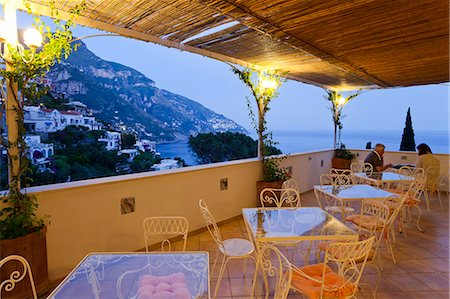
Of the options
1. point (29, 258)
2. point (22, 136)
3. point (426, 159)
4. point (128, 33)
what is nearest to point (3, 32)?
point (22, 136)

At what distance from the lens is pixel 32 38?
7.42ft

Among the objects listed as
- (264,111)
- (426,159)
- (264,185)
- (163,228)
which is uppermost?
(264,111)

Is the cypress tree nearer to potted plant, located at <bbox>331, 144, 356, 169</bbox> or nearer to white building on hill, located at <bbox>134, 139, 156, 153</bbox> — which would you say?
potted plant, located at <bbox>331, 144, 356, 169</bbox>

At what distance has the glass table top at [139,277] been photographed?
1.49 m

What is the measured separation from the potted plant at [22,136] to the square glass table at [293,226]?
5.92ft

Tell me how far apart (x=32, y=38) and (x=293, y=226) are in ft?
8.65

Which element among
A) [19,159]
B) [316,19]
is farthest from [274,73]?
[19,159]

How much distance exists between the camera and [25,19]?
7.91 ft

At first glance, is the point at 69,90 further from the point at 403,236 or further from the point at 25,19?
the point at 403,236

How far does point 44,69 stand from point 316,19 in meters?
2.55

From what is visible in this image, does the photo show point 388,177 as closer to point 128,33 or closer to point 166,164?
point 166,164

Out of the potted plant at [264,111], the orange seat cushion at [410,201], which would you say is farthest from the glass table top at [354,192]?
the potted plant at [264,111]

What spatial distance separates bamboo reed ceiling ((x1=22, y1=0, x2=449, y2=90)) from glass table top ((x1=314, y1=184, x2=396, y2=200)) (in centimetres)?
186

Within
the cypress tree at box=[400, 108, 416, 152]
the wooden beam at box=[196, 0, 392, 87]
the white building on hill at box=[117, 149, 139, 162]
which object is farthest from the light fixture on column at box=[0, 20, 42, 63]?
the cypress tree at box=[400, 108, 416, 152]
